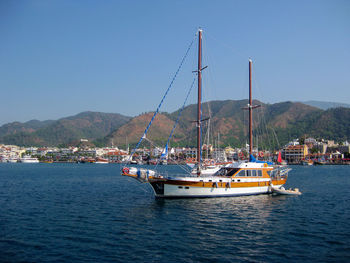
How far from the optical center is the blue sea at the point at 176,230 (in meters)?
19.3

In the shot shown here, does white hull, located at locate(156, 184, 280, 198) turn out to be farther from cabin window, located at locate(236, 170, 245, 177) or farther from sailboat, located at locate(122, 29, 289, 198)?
cabin window, located at locate(236, 170, 245, 177)

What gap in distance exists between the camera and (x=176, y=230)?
2497 centimetres

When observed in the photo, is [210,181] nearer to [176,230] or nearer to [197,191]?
[197,191]

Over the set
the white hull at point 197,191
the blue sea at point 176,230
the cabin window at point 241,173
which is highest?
→ the cabin window at point 241,173

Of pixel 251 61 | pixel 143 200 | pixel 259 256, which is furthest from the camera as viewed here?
pixel 251 61

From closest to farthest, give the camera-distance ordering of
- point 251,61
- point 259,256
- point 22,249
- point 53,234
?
1. point 259,256
2. point 22,249
3. point 53,234
4. point 251,61

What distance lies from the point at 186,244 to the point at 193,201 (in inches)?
610

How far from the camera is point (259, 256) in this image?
62.4 ft

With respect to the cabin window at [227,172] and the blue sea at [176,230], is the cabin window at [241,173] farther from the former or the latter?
the blue sea at [176,230]

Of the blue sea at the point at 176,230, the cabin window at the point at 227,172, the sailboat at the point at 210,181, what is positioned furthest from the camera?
the cabin window at the point at 227,172

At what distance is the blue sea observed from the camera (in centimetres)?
1934

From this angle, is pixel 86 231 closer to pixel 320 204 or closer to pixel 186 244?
pixel 186 244

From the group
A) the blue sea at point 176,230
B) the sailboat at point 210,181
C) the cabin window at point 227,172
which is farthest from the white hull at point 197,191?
the cabin window at point 227,172

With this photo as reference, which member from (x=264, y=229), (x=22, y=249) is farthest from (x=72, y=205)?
(x=264, y=229)
